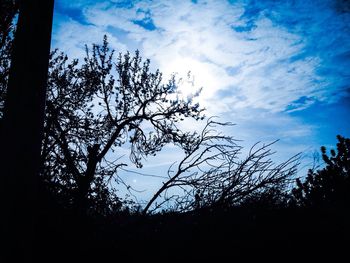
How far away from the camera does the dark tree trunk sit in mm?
1964

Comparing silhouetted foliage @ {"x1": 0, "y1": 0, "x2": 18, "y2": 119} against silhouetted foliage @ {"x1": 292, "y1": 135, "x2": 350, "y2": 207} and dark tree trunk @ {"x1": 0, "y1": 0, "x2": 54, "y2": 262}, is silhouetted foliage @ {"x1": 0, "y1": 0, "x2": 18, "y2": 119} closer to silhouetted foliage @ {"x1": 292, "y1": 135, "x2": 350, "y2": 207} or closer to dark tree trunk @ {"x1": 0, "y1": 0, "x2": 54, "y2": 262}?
dark tree trunk @ {"x1": 0, "y1": 0, "x2": 54, "y2": 262}

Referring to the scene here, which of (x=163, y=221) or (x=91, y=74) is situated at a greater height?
(x=91, y=74)

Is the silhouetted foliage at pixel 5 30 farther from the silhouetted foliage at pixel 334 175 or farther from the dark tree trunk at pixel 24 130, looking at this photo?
the silhouetted foliage at pixel 334 175

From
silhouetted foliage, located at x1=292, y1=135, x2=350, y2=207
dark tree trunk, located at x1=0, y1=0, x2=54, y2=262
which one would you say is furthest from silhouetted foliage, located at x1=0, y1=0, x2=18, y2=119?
silhouetted foliage, located at x1=292, y1=135, x2=350, y2=207

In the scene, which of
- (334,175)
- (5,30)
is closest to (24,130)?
(5,30)

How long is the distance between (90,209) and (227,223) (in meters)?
2.76

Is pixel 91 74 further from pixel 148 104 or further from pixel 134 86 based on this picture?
pixel 148 104

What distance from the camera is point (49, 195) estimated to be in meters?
3.46

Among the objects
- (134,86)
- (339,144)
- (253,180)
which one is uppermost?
(134,86)

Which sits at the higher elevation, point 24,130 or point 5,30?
point 5,30

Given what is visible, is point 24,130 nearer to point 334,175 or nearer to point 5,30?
point 5,30

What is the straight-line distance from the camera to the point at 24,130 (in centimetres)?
209

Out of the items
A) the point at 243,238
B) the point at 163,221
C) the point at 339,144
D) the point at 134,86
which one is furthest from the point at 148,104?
the point at 339,144

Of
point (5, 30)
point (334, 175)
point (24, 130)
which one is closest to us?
point (24, 130)
